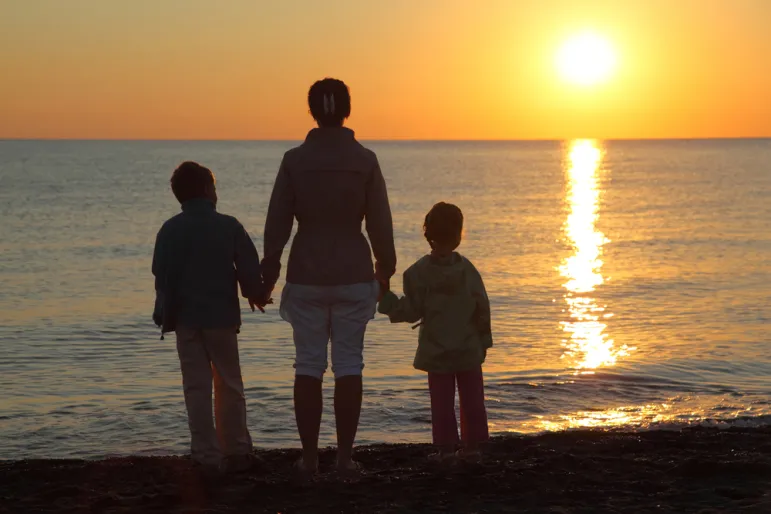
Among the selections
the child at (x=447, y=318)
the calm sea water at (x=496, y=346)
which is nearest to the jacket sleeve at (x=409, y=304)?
the child at (x=447, y=318)

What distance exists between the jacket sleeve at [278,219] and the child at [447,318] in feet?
2.65

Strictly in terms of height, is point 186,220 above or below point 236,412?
above

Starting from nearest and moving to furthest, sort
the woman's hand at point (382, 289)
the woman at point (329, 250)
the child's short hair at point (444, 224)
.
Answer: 1. the woman at point (329, 250)
2. the woman's hand at point (382, 289)
3. the child's short hair at point (444, 224)

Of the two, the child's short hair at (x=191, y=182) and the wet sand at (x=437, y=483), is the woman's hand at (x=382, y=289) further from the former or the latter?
the child's short hair at (x=191, y=182)

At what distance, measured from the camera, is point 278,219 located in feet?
18.4

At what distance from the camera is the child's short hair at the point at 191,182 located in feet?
19.4

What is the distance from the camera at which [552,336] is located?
14.0 m

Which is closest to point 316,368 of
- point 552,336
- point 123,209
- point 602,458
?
point 602,458

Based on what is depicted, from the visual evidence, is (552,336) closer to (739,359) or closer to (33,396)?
(739,359)

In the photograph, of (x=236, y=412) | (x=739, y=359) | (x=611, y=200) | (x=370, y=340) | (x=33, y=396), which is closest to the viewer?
(x=236, y=412)

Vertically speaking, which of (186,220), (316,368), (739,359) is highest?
(186,220)

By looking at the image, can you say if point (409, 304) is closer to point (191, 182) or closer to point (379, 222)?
point (379, 222)

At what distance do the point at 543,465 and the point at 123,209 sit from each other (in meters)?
43.1

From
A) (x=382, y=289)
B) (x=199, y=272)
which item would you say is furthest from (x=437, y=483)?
(x=199, y=272)
